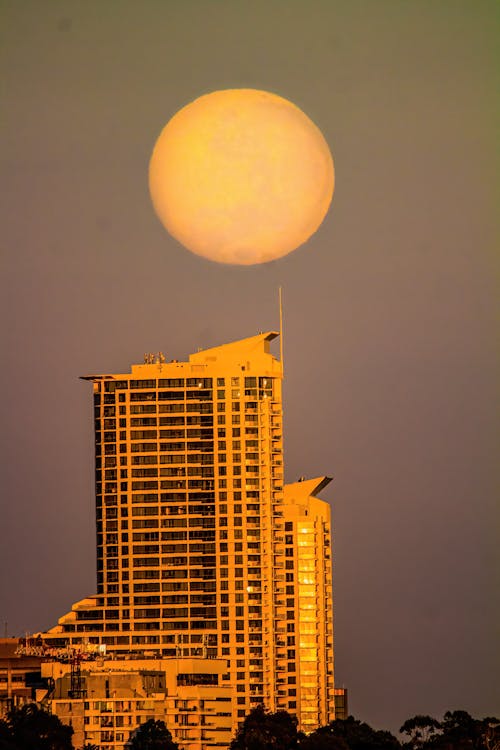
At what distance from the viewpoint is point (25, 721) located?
199875 millimetres

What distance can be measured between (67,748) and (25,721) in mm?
5683

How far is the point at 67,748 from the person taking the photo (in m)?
196
